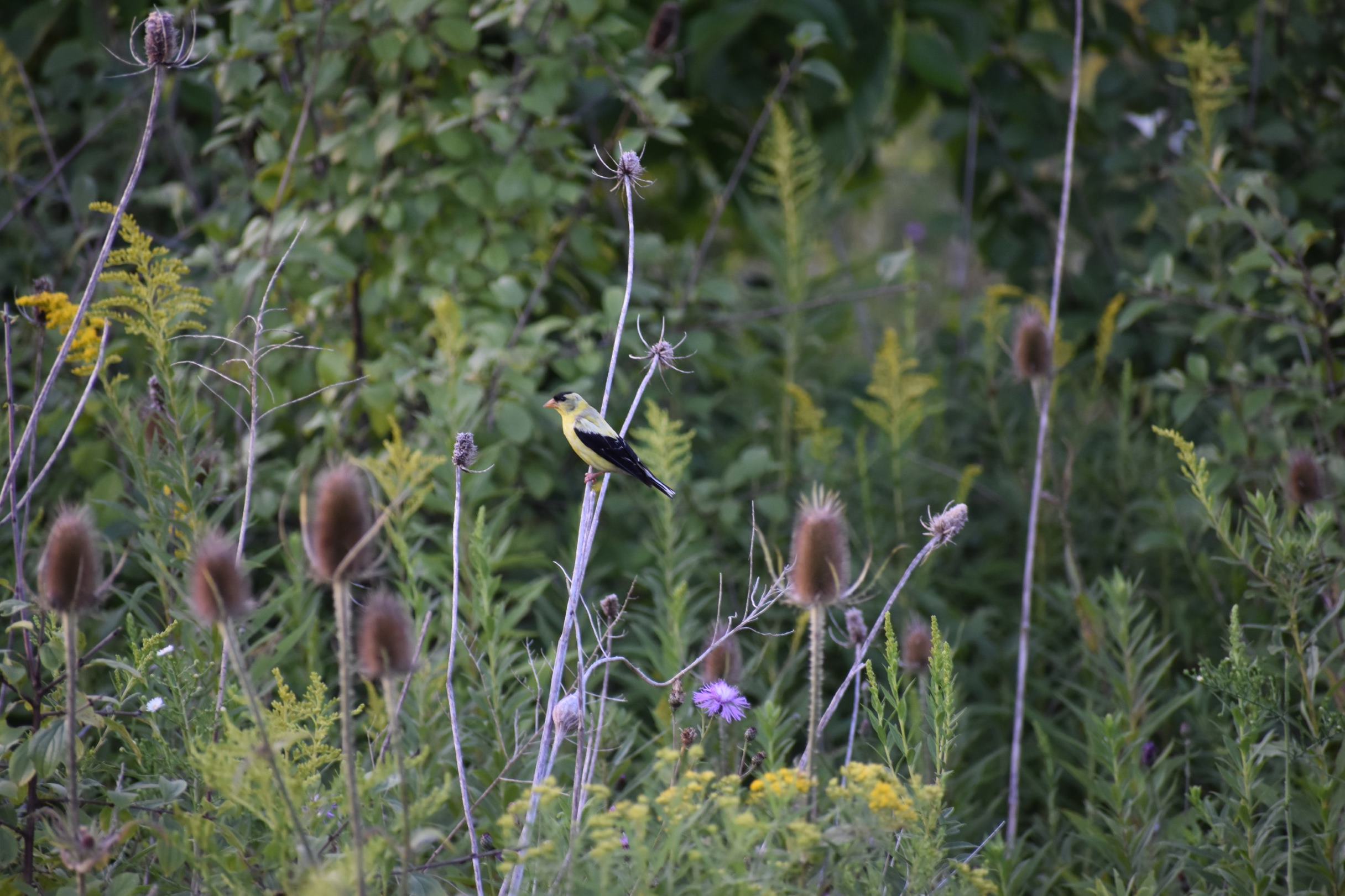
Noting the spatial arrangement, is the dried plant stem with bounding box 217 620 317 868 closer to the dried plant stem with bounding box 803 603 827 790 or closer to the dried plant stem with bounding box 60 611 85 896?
the dried plant stem with bounding box 60 611 85 896

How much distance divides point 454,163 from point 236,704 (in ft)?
6.11

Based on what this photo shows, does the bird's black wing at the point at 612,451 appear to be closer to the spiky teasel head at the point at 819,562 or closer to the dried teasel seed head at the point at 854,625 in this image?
the dried teasel seed head at the point at 854,625

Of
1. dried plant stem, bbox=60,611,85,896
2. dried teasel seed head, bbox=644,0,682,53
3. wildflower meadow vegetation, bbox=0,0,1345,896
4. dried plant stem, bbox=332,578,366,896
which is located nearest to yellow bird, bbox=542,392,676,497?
wildflower meadow vegetation, bbox=0,0,1345,896

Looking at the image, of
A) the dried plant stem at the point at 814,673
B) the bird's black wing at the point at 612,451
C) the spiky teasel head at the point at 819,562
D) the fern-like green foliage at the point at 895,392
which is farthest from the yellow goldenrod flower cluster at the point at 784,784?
the fern-like green foliage at the point at 895,392

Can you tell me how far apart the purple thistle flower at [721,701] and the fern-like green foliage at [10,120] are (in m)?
2.68

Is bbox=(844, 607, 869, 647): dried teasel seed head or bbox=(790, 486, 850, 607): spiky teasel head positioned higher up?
bbox=(790, 486, 850, 607): spiky teasel head

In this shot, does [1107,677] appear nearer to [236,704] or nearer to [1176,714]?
[1176,714]

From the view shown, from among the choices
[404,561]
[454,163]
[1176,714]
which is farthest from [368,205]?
[1176,714]

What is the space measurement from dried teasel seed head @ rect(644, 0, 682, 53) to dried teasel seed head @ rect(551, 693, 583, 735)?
2221mm

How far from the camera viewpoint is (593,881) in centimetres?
140

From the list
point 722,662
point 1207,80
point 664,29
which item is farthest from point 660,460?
point 1207,80

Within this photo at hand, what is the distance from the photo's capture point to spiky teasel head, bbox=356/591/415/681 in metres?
1.26

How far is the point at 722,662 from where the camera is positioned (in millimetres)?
1944

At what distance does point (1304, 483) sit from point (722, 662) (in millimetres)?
1177
